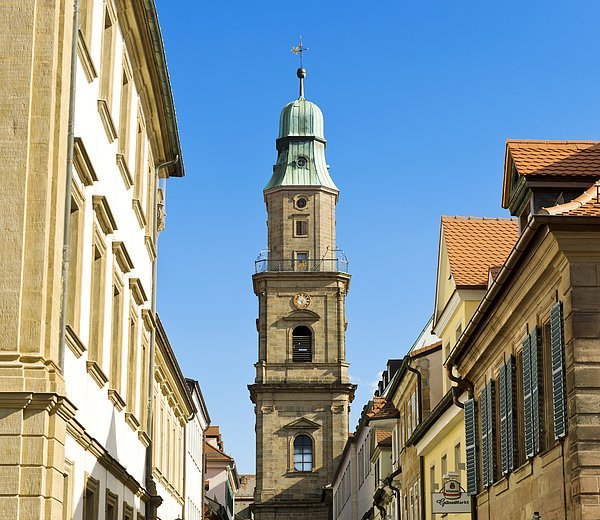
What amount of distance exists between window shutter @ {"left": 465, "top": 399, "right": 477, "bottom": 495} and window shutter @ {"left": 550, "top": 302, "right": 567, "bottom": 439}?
750cm

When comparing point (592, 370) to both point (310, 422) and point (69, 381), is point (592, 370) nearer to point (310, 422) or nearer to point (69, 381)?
point (69, 381)

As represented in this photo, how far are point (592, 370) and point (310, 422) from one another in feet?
233

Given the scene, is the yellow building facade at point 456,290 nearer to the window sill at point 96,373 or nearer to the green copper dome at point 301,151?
the window sill at point 96,373

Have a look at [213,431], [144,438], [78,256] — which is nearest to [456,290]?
[144,438]

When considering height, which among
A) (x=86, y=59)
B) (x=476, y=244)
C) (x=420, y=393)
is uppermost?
(x=476, y=244)

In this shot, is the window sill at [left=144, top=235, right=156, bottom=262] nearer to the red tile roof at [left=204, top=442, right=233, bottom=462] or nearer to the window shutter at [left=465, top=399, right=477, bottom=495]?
the window shutter at [left=465, top=399, right=477, bottom=495]

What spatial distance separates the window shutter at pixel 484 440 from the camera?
21281 mm

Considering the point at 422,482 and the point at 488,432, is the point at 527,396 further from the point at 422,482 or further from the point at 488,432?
the point at 422,482

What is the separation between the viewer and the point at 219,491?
300 feet

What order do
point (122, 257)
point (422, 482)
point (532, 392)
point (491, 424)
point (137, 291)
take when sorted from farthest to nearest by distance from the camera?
1. point (422, 482)
2. point (137, 291)
3. point (491, 424)
4. point (122, 257)
5. point (532, 392)

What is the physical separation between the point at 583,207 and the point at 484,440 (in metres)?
7.47

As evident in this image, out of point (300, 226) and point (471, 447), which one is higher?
point (300, 226)

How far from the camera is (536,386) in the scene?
54.2 feet

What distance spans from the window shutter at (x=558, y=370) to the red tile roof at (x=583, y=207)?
43.1 inches
